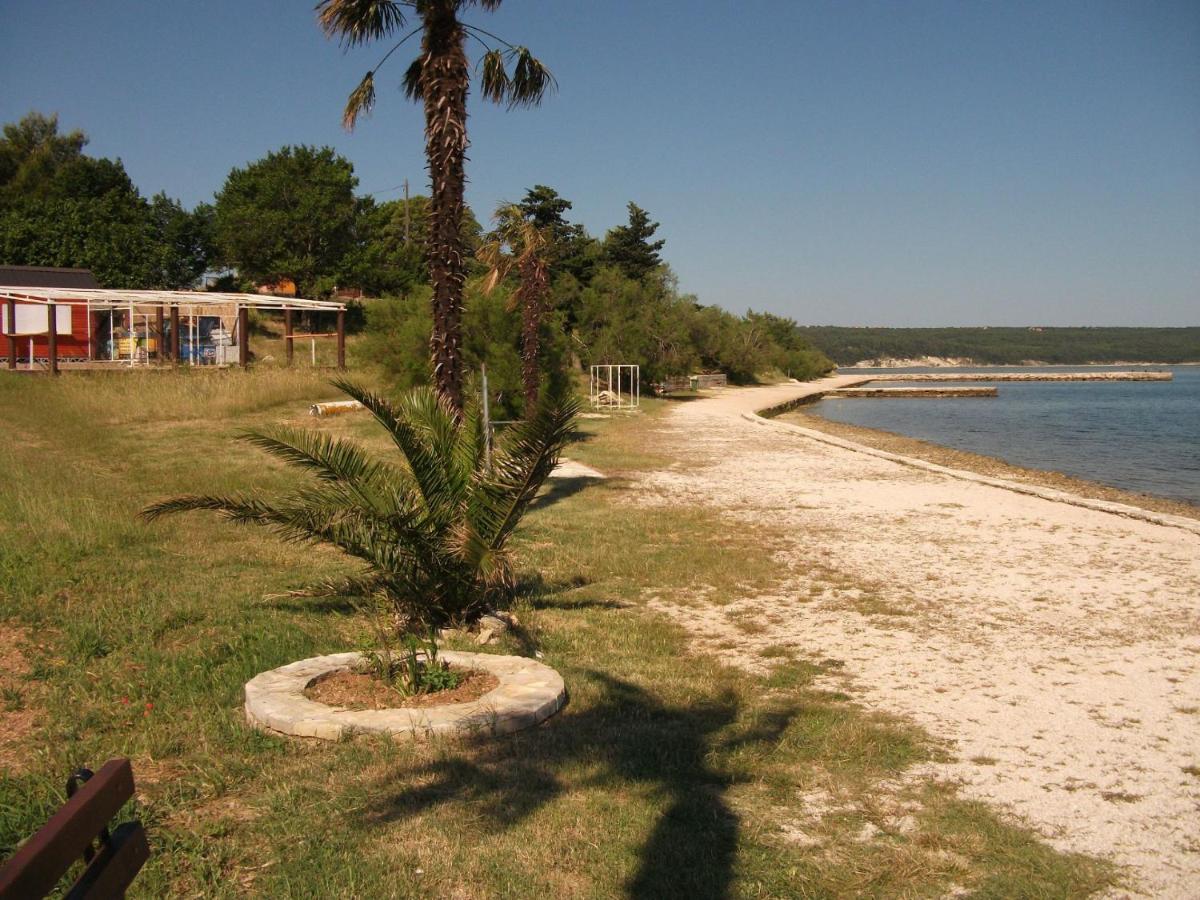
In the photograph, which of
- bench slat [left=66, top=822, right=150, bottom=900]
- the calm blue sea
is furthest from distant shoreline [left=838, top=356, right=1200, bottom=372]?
bench slat [left=66, top=822, right=150, bottom=900]

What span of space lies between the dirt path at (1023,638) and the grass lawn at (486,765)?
1.06 ft

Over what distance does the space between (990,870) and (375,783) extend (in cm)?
234

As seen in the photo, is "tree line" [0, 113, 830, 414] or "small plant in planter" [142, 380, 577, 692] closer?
"small plant in planter" [142, 380, 577, 692]

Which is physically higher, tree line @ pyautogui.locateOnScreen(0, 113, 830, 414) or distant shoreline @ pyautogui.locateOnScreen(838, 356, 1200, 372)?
tree line @ pyautogui.locateOnScreen(0, 113, 830, 414)

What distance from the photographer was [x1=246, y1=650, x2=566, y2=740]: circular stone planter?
15.5 ft

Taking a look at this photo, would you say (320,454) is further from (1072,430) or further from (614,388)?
(1072,430)

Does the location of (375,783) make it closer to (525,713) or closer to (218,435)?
(525,713)

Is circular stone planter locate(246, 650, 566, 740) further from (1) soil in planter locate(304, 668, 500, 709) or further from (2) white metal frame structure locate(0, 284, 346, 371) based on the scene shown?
(2) white metal frame structure locate(0, 284, 346, 371)

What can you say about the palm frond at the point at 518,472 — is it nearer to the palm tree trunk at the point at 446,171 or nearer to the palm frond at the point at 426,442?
the palm frond at the point at 426,442

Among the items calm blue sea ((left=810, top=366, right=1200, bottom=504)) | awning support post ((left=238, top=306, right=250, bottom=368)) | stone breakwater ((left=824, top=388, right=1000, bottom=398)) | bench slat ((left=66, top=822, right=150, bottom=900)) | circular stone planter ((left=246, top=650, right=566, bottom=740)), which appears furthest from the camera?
stone breakwater ((left=824, top=388, right=1000, bottom=398))

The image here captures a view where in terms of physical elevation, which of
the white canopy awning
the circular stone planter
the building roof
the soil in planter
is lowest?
the soil in planter

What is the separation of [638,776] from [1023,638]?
3812 millimetres

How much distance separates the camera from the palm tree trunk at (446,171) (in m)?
10.6

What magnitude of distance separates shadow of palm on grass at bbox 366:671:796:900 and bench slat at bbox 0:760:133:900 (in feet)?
5.56
